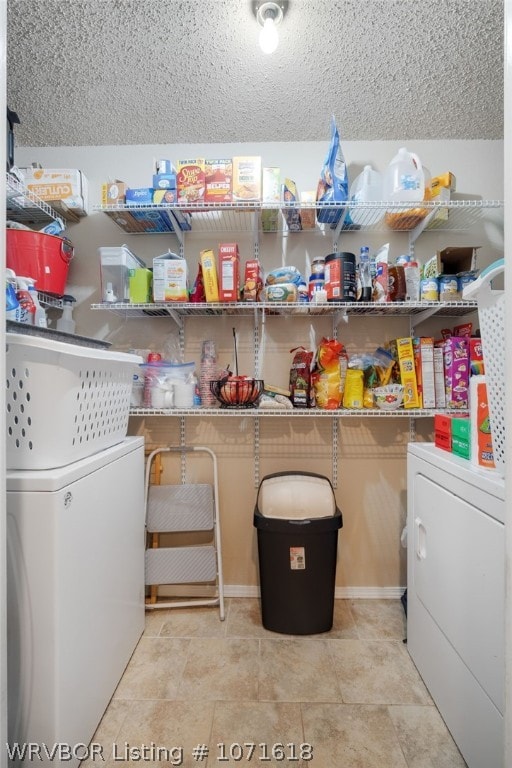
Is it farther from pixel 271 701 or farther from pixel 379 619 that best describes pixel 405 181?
pixel 271 701

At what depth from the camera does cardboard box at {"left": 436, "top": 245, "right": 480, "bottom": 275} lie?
1.69 meters

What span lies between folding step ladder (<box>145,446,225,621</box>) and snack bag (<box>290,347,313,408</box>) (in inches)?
21.2

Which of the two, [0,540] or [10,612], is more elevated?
[0,540]

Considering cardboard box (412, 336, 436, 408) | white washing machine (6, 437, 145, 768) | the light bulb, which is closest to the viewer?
white washing machine (6, 437, 145, 768)

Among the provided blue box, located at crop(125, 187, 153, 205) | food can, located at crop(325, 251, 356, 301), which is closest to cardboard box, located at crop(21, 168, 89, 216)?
blue box, located at crop(125, 187, 153, 205)

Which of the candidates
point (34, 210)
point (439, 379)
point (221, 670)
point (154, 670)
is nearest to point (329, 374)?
point (439, 379)

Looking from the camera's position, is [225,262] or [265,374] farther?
[265,374]

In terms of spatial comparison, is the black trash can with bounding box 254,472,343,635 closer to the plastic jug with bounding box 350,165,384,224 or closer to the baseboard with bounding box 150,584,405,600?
the baseboard with bounding box 150,584,405,600

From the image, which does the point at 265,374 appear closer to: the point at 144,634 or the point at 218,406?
the point at 218,406

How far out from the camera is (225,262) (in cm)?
166

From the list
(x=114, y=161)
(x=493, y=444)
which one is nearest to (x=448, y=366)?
(x=493, y=444)

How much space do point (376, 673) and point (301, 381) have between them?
120cm

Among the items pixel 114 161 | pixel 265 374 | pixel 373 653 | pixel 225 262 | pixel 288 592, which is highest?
pixel 114 161

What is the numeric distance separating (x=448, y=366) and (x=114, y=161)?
2006 millimetres
